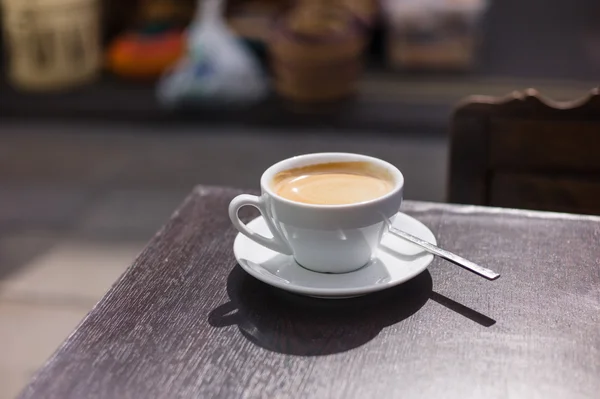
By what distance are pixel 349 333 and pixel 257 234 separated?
0.18 metres

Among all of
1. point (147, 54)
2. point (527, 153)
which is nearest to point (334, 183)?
point (527, 153)

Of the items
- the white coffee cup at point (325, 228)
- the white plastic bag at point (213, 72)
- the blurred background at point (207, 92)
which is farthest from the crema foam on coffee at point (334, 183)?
the white plastic bag at point (213, 72)

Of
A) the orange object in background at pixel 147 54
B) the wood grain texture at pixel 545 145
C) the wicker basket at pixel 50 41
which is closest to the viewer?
the wood grain texture at pixel 545 145

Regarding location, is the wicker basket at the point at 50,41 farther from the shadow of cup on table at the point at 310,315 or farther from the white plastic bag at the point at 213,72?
the shadow of cup on table at the point at 310,315

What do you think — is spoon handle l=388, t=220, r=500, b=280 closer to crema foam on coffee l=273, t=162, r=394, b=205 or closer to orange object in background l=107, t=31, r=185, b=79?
crema foam on coffee l=273, t=162, r=394, b=205

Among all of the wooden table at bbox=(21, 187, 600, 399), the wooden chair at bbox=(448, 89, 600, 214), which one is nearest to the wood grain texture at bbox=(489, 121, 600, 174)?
the wooden chair at bbox=(448, 89, 600, 214)

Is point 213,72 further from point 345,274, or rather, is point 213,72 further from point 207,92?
point 345,274

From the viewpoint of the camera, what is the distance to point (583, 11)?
166 inches

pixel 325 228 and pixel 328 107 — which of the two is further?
pixel 328 107

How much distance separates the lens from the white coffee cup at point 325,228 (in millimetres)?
781

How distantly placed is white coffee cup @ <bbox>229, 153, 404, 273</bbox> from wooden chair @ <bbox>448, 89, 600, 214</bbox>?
34 centimetres

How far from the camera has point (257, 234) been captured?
86 cm

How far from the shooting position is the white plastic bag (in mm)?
3174

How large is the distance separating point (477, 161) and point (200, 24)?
92.9 inches
